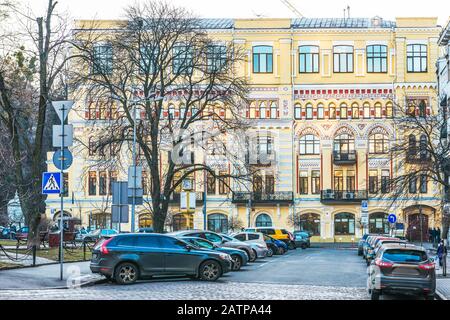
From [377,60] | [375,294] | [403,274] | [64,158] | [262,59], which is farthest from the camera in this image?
[262,59]

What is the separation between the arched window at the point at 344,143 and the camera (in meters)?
87.6

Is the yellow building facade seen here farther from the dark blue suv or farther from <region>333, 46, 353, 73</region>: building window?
the dark blue suv

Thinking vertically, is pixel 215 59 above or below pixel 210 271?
above

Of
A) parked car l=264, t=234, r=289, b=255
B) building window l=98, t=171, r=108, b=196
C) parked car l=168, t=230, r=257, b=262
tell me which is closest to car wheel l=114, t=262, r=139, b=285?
parked car l=168, t=230, r=257, b=262

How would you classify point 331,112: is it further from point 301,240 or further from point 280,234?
point 280,234

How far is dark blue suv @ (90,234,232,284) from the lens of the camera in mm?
28109

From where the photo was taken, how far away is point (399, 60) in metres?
87.3

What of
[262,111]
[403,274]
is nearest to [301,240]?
[262,111]

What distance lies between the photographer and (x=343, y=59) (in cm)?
8825

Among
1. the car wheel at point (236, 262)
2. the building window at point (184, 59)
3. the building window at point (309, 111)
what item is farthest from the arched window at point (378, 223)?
the car wheel at point (236, 262)

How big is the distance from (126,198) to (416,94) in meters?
55.1

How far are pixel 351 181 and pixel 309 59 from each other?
41.7ft
